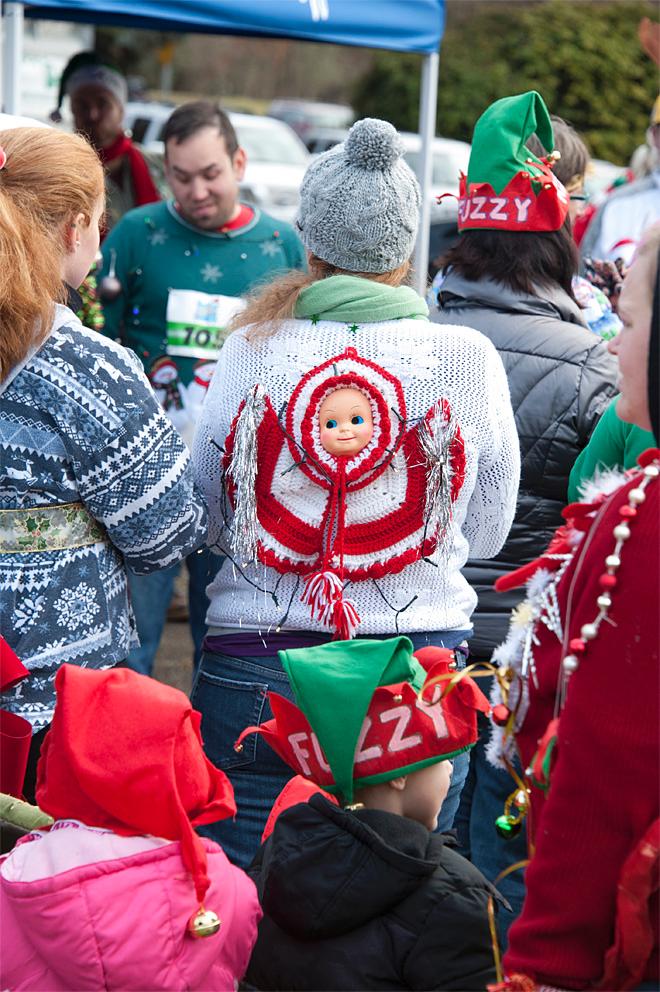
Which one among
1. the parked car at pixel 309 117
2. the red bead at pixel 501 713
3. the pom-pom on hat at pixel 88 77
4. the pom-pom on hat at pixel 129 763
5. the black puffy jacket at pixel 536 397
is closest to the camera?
the red bead at pixel 501 713

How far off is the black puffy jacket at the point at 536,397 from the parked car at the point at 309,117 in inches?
788

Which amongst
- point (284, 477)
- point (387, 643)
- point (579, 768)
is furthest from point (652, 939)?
point (284, 477)

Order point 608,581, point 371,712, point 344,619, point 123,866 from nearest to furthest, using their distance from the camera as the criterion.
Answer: point 608,581 < point 123,866 < point 371,712 < point 344,619

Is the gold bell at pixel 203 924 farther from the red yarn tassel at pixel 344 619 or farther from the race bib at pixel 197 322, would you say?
the race bib at pixel 197 322

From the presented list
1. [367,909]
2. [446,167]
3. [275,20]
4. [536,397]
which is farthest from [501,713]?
[446,167]

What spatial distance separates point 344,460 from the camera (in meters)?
2.48

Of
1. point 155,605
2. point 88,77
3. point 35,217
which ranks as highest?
point 35,217

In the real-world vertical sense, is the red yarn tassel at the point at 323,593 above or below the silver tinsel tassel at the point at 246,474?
below

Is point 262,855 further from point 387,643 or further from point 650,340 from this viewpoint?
point 650,340

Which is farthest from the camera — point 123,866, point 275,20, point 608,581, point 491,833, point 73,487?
point 275,20

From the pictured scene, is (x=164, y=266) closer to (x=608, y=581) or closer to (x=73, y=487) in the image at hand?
(x=73, y=487)

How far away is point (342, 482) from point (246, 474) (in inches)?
7.3

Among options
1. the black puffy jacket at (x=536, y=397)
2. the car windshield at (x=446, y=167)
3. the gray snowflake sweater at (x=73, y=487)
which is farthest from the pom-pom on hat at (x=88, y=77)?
the car windshield at (x=446, y=167)

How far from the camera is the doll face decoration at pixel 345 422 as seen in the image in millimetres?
2467
